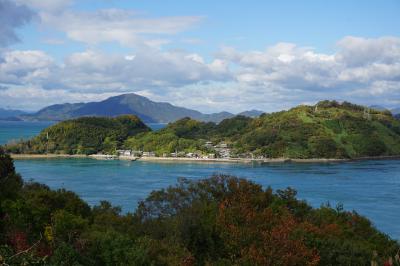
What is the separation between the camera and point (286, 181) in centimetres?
6006

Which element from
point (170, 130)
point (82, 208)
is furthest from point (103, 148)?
point (82, 208)

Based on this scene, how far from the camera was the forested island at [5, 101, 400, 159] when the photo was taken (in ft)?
315

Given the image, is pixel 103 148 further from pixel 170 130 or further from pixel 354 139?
pixel 354 139

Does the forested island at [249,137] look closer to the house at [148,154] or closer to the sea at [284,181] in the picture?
the house at [148,154]

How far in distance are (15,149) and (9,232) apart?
89.2 m

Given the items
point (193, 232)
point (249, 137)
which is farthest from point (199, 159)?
point (193, 232)

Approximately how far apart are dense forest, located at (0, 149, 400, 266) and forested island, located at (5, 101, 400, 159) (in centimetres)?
7198

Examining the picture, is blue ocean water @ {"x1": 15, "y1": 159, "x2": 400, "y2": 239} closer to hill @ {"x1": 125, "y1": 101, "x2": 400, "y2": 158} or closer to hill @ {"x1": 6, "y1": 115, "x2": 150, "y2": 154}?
hill @ {"x1": 125, "y1": 101, "x2": 400, "y2": 158}

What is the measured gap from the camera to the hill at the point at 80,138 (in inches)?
4048

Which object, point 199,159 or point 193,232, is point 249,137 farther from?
point 193,232

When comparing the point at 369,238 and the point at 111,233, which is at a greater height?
the point at 111,233

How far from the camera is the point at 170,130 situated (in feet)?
376

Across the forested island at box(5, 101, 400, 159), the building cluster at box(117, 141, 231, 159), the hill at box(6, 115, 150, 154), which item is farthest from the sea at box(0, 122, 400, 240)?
the hill at box(6, 115, 150, 154)

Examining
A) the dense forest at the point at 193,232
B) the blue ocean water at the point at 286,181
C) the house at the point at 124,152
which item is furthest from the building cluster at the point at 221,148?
the dense forest at the point at 193,232
